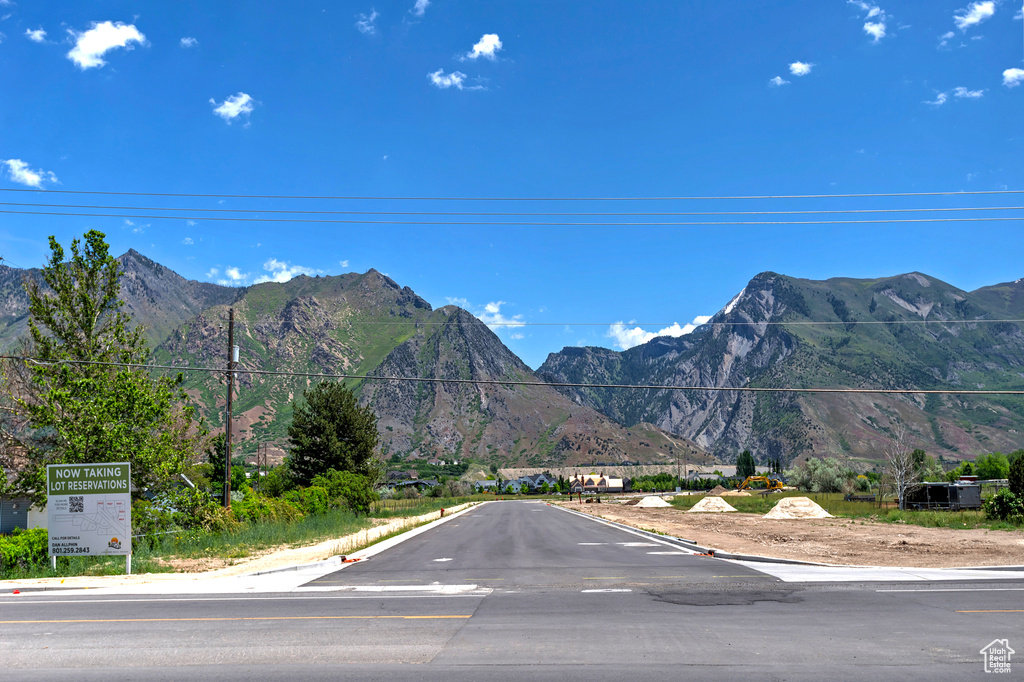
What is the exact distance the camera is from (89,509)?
18.9 metres

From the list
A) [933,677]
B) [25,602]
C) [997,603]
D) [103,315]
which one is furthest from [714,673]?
[103,315]

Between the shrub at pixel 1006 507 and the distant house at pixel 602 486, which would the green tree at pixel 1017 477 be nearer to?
the shrub at pixel 1006 507

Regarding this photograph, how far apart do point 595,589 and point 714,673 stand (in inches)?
281

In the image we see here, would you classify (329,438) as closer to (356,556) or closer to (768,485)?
(356,556)

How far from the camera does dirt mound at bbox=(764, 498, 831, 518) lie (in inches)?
1935

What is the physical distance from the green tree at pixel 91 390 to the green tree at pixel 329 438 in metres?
24.0

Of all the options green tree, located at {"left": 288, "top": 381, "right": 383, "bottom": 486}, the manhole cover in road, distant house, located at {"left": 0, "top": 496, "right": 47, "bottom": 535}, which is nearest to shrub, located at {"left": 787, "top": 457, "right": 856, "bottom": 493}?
green tree, located at {"left": 288, "top": 381, "right": 383, "bottom": 486}

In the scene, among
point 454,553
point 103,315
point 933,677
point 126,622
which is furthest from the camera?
point 103,315

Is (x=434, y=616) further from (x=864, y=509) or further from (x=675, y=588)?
(x=864, y=509)

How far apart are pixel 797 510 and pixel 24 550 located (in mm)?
49053

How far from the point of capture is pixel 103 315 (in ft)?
88.0

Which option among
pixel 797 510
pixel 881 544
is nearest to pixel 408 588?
pixel 881 544

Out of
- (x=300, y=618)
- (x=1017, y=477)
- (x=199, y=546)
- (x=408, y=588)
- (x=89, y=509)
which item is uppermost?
(x=89, y=509)
